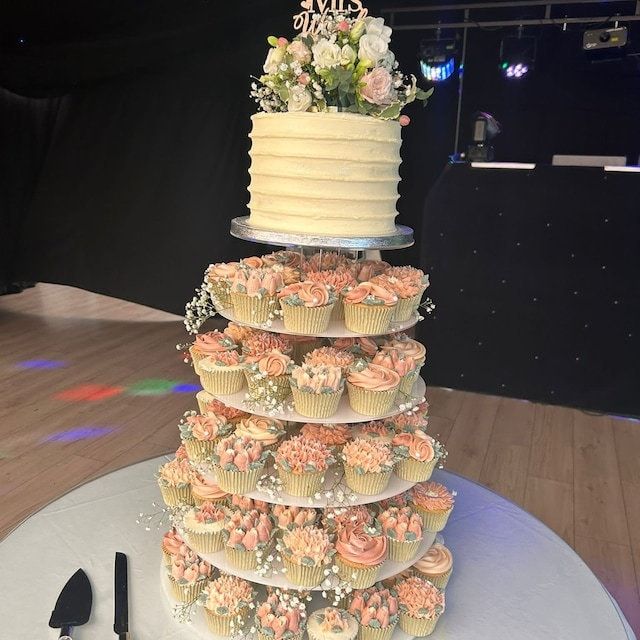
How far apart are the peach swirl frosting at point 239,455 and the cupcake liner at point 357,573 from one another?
0.36 metres

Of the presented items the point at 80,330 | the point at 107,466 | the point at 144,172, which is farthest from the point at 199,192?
the point at 107,466

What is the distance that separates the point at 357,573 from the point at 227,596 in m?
0.37

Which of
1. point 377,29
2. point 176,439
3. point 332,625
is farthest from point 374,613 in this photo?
point 176,439

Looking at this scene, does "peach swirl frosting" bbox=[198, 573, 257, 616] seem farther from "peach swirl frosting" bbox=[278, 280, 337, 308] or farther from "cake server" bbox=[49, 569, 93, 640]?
"peach swirl frosting" bbox=[278, 280, 337, 308]

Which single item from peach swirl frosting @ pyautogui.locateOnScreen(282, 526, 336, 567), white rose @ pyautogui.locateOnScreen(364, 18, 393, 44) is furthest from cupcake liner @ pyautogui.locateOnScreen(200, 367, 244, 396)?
white rose @ pyautogui.locateOnScreen(364, 18, 393, 44)

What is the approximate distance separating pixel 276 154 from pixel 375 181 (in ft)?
0.93

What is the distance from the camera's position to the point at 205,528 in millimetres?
1798

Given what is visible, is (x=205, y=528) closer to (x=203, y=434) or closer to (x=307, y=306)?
(x=203, y=434)

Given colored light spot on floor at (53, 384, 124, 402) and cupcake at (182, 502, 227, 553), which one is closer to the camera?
cupcake at (182, 502, 227, 553)

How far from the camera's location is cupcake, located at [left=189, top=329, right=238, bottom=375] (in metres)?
1.91

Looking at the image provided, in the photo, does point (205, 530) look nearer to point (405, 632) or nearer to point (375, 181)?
point (405, 632)

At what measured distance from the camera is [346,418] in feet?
5.63

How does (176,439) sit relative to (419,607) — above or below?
below

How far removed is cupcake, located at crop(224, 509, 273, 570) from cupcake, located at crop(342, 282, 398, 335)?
62cm
